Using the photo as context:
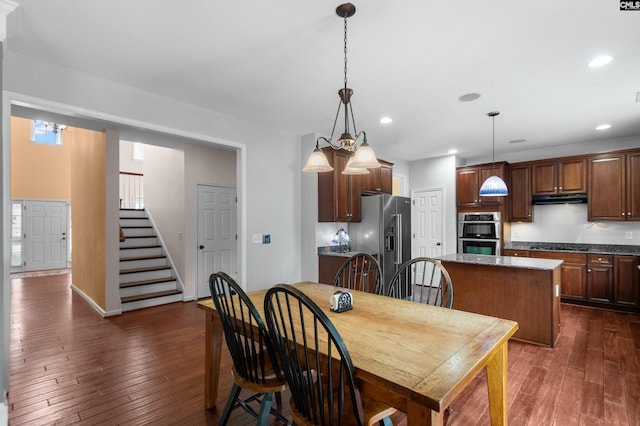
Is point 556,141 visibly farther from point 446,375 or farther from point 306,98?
point 446,375

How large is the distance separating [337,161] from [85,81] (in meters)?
2.94

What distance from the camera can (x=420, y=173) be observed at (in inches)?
261

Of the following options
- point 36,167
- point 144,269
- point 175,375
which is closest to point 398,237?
point 175,375

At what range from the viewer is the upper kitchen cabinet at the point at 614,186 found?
15.1ft

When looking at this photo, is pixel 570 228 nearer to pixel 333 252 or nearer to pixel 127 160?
pixel 333 252

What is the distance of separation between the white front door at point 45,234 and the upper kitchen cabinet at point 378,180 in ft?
27.9

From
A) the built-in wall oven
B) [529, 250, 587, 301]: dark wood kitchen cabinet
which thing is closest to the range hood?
the built-in wall oven

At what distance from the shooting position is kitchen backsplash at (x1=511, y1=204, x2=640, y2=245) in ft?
16.2

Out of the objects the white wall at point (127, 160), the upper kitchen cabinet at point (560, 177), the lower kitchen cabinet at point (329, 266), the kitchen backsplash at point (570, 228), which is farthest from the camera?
the white wall at point (127, 160)

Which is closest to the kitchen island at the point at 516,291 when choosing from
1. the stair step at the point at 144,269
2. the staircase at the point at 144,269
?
the staircase at the point at 144,269

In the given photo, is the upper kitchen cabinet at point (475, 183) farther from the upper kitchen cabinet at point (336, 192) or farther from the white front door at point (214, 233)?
the white front door at point (214, 233)

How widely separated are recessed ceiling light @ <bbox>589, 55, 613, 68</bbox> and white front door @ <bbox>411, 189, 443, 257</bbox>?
3772mm

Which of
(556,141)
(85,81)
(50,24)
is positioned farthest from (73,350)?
(556,141)

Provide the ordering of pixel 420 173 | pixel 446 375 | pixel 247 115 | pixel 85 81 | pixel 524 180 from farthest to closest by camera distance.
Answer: pixel 420 173
pixel 524 180
pixel 247 115
pixel 85 81
pixel 446 375
